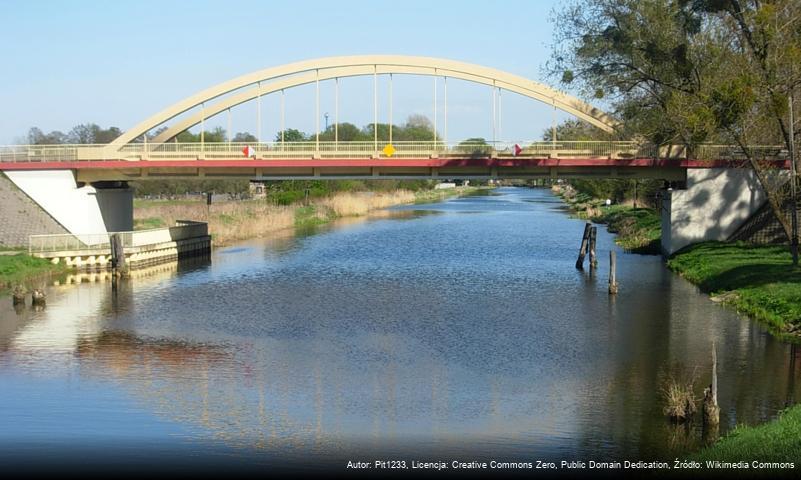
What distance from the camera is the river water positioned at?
1822cm

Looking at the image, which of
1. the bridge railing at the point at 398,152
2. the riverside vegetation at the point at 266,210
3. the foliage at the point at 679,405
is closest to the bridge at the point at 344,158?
the bridge railing at the point at 398,152

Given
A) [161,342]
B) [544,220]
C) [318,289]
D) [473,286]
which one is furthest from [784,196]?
[544,220]

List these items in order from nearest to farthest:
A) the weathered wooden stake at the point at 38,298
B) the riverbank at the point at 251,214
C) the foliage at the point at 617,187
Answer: the weathered wooden stake at the point at 38,298 → the riverbank at the point at 251,214 → the foliage at the point at 617,187

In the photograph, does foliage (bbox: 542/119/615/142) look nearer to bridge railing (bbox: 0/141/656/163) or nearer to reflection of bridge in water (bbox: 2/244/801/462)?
bridge railing (bbox: 0/141/656/163)

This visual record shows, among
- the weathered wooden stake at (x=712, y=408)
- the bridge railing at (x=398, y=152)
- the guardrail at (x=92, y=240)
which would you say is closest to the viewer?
the weathered wooden stake at (x=712, y=408)

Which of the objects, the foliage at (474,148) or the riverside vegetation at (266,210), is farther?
the riverside vegetation at (266,210)

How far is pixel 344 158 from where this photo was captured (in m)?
48.3

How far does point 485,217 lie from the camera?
334 ft

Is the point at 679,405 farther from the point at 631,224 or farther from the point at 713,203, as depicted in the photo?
the point at 631,224

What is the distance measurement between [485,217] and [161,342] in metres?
75.1

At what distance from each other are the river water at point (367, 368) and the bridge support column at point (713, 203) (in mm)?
5813

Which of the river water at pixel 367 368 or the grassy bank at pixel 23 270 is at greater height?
the grassy bank at pixel 23 270

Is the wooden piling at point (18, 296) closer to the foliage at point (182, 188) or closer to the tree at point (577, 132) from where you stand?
the tree at point (577, 132)

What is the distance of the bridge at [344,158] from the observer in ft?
161
